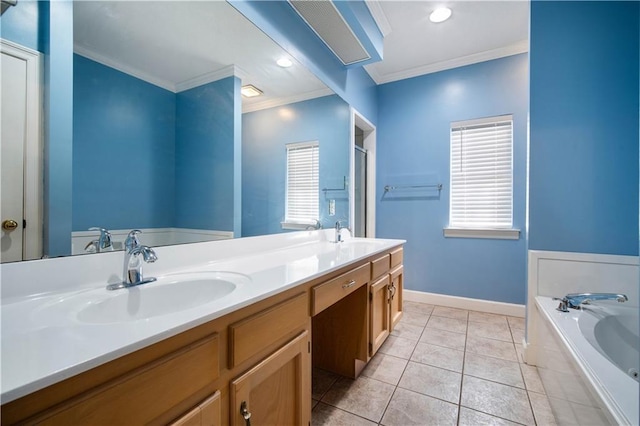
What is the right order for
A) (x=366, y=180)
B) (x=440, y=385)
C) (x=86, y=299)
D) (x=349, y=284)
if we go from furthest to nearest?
(x=366, y=180) → (x=440, y=385) → (x=349, y=284) → (x=86, y=299)

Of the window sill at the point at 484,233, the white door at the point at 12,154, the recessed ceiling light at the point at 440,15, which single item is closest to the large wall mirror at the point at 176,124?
the white door at the point at 12,154

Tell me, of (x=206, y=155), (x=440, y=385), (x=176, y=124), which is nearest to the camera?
(x=176, y=124)

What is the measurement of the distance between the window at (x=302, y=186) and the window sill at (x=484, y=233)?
5.35 ft

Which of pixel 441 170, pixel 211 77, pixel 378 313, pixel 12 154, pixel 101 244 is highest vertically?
pixel 211 77

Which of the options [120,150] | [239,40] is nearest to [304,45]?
[239,40]

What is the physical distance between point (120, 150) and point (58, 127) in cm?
18

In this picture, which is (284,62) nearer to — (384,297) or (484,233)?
(384,297)

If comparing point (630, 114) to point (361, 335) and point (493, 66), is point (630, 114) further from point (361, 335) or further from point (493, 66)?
point (361, 335)

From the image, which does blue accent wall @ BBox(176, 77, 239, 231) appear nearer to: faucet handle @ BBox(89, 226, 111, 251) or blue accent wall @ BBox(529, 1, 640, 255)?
faucet handle @ BBox(89, 226, 111, 251)

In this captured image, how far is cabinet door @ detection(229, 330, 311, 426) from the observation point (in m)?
0.80

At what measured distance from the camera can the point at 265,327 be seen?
0.88m

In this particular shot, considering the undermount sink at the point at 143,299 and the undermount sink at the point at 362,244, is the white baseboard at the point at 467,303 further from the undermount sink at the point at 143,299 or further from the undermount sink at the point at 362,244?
the undermount sink at the point at 143,299

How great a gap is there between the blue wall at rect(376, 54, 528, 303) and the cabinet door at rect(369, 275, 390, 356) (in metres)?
1.34

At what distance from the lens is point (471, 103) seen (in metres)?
2.87
